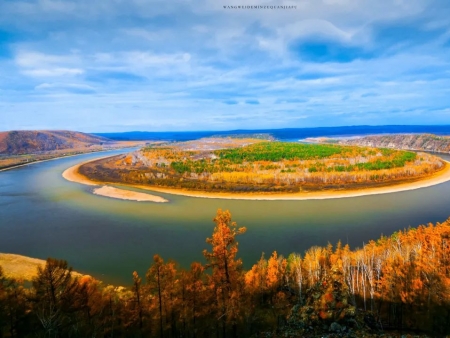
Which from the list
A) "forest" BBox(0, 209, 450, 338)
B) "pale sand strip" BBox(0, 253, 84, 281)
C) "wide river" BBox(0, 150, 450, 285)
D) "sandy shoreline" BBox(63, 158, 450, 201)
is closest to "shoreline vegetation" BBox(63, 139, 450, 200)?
"sandy shoreline" BBox(63, 158, 450, 201)

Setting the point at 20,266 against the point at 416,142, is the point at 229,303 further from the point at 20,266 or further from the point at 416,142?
the point at 416,142

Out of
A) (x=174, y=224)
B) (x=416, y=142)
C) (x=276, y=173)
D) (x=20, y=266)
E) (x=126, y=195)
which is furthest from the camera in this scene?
(x=416, y=142)

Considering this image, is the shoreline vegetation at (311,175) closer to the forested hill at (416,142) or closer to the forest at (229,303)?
the forest at (229,303)

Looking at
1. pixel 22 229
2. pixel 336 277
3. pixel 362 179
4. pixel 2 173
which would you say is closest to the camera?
pixel 336 277

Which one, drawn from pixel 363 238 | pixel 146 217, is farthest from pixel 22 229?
pixel 363 238

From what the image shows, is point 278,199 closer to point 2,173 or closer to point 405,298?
point 405,298

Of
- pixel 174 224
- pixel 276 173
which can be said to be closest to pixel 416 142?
pixel 276 173

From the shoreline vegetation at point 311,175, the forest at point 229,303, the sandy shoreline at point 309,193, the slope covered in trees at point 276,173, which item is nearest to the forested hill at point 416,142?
the shoreline vegetation at point 311,175
